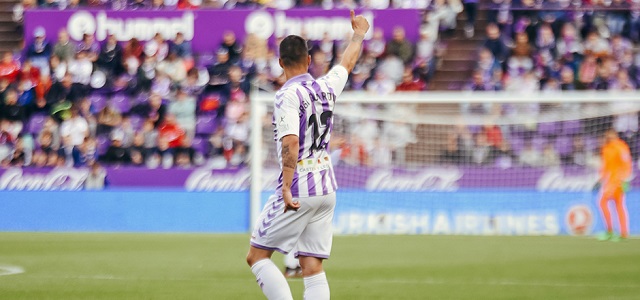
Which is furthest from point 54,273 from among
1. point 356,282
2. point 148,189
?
point 148,189

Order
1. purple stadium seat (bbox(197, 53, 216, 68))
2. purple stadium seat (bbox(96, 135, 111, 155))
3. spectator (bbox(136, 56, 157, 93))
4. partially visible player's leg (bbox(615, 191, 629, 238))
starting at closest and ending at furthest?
partially visible player's leg (bbox(615, 191, 629, 238)), purple stadium seat (bbox(96, 135, 111, 155)), spectator (bbox(136, 56, 157, 93)), purple stadium seat (bbox(197, 53, 216, 68))

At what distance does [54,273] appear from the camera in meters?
12.1

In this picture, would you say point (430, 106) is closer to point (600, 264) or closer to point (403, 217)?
point (403, 217)

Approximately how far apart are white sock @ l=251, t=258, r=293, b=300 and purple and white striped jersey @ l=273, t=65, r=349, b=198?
1.58 ft

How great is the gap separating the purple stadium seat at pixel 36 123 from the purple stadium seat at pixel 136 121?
1.82 m

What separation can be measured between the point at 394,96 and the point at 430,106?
3.53ft

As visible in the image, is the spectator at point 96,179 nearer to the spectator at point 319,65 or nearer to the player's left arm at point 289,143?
the spectator at point 319,65

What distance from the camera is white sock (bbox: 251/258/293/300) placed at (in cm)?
715

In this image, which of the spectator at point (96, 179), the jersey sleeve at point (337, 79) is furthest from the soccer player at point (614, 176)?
the jersey sleeve at point (337, 79)

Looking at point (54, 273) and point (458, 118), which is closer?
point (54, 273)

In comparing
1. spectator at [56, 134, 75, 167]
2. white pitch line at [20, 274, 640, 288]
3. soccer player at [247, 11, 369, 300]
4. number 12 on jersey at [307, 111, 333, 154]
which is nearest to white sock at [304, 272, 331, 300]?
soccer player at [247, 11, 369, 300]

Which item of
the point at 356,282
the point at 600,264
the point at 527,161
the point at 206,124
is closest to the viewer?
the point at 356,282

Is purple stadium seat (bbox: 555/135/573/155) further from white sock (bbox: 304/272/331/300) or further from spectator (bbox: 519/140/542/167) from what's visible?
white sock (bbox: 304/272/331/300)

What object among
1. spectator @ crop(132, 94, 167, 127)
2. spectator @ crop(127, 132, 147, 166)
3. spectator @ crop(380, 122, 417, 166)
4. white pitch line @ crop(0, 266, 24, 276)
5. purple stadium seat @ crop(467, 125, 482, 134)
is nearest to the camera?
white pitch line @ crop(0, 266, 24, 276)
